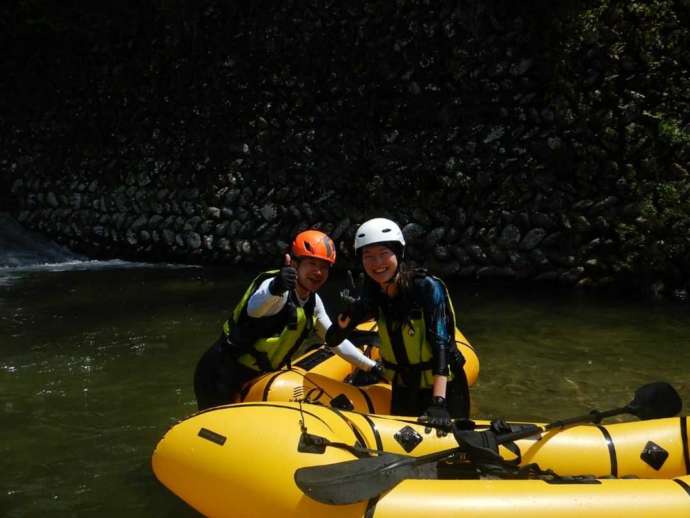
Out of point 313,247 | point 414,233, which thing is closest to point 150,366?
point 313,247

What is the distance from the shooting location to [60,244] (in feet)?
49.4

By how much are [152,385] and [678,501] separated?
4.42 metres

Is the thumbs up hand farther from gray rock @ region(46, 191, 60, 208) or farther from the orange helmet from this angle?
gray rock @ region(46, 191, 60, 208)

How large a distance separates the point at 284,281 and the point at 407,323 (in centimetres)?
71

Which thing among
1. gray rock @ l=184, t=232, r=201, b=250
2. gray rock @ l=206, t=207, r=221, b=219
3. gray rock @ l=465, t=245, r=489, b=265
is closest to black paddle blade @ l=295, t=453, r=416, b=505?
gray rock @ l=465, t=245, r=489, b=265

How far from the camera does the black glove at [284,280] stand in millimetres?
3998

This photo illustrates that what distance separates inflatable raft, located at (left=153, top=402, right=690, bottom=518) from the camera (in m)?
2.75

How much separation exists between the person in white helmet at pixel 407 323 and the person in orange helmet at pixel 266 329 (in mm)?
248

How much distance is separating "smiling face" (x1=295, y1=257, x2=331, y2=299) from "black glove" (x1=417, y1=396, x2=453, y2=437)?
3.36ft

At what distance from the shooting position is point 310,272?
4293 millimetres

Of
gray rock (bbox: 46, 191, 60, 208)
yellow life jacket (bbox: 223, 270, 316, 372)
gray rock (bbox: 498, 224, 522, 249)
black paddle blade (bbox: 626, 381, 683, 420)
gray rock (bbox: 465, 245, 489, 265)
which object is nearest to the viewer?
black paddle blade (bbox: 626, 381, 683, 420)

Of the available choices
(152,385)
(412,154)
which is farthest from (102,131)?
(152,385)

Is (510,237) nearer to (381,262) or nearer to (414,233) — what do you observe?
(414,233)

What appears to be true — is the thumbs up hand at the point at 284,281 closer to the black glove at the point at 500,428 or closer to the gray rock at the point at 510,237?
the black glove at the point at 500,428
